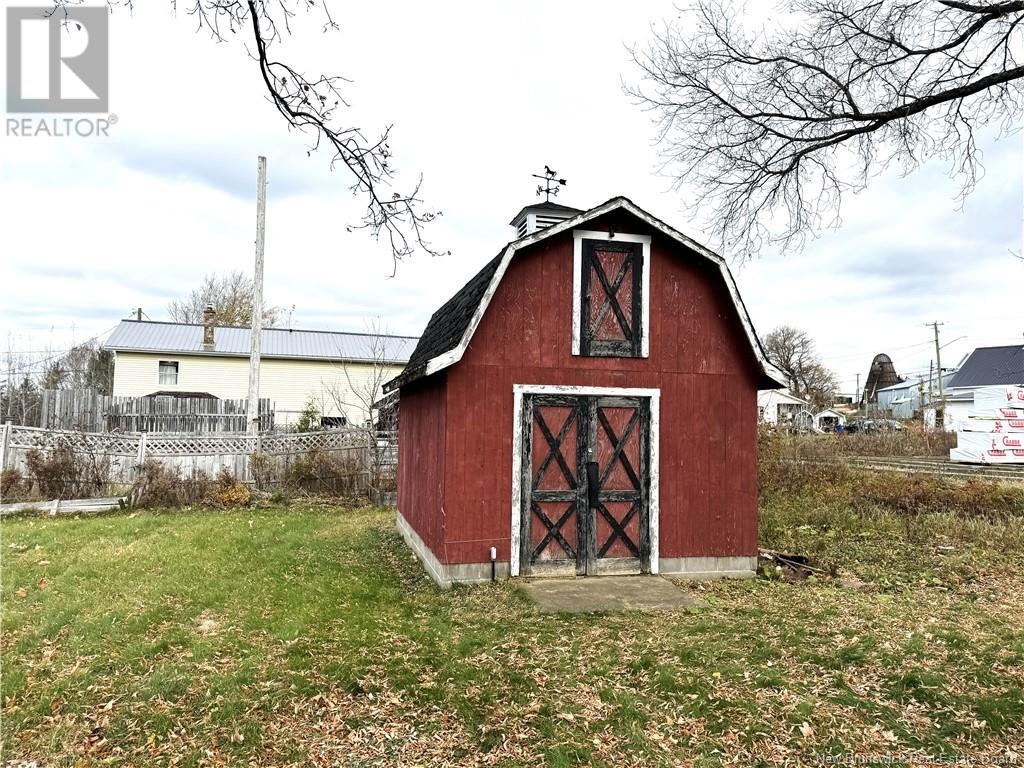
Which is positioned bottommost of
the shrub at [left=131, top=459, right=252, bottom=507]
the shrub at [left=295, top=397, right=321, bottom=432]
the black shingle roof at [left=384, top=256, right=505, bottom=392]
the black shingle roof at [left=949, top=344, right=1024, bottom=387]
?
the shrub at [left=131, top=459, right=252, bottom=507]

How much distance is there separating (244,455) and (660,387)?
37.7ft

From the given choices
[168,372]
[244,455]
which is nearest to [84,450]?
[244,455]

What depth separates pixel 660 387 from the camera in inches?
345

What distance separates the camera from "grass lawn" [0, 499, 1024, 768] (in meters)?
4.31

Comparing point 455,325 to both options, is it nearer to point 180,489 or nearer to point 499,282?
point 499,282

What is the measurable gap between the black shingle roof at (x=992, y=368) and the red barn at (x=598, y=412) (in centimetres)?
4228

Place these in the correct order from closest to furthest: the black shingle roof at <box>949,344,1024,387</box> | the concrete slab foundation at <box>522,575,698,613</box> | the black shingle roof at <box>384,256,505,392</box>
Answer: the concrete slab foundation at <box>522,575,698,613</box>, the black shingle roof at <box>384,256,505,392</box>, the black shingle roof at <box>949,344,1024,387</box>

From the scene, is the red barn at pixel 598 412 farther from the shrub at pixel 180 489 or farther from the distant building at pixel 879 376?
the distant building at pixel 879 376

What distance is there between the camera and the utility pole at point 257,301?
1714 centimetres

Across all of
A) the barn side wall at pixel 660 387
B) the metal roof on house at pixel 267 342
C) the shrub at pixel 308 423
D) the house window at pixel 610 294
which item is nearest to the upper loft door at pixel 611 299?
the house window at pixel 610 294

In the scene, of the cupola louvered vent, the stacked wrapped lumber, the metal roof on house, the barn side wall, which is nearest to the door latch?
the barn side wall

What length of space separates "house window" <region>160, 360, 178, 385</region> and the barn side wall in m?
22.8

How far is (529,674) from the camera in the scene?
17.5 ft

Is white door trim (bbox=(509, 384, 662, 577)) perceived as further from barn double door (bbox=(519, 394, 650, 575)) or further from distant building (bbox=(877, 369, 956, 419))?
distant building (bbox=(877, 369, 956, 419))
